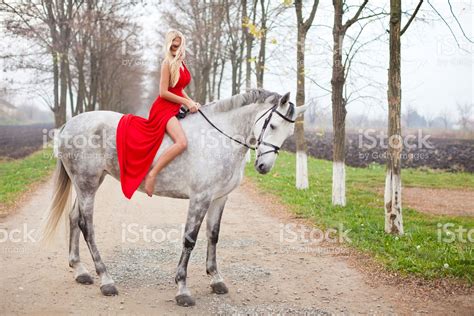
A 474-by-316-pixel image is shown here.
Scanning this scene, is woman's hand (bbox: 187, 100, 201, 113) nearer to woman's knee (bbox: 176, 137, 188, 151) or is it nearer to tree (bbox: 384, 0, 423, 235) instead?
woman's knee (bbox: 176, 137, 188, 151)

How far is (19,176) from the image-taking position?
51.5ft

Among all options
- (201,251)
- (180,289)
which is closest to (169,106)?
(180,289)

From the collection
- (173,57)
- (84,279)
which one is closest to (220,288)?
(84,279)

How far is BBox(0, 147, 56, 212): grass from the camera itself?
38.6 feet

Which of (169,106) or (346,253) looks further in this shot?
(346,253)

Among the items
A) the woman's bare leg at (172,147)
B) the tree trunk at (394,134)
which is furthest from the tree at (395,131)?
the woman's bare leg at (172,147)

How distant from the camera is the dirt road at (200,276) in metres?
5.39

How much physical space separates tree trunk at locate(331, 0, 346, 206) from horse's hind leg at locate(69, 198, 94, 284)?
22.3 feet

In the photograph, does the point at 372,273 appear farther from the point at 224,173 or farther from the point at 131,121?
the point at 131,121

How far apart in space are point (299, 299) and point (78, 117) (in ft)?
13.2

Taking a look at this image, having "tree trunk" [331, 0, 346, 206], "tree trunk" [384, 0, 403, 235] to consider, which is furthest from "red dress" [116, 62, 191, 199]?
"tree trunk" [331, 0, 346, 206]

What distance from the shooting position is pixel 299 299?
5.69 m

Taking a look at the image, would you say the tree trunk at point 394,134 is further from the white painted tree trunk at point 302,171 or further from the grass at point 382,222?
the white painted tree trunk at point 302,171

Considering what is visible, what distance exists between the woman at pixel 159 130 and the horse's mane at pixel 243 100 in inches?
10.9
